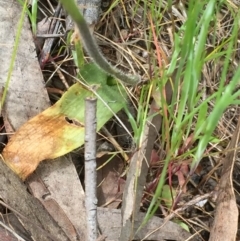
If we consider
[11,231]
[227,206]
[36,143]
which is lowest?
[227,206]

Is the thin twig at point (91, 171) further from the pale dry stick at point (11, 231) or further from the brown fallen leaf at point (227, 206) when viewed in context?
the brown fallen leaf at point (227, 206)

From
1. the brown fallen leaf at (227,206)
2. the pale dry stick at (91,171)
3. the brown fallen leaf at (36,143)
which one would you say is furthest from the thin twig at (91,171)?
the brown fallen leaf at (227,206)

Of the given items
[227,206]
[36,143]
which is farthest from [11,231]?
[227,206]

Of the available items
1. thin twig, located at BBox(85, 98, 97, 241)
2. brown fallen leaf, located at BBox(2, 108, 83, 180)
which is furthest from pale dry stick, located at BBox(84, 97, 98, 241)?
brown fallen leaf, located at BBox(2, 108, 83, 180)

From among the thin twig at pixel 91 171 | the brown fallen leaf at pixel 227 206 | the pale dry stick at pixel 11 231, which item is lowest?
the brown fallen leaf at pixel 227 206

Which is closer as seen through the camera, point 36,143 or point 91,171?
point 91,171

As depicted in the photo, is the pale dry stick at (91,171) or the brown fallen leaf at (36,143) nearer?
the pale dry stick at (91,171)

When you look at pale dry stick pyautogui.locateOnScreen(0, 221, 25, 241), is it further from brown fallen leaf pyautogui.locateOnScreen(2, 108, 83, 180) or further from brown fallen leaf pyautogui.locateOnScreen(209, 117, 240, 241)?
brown fallen leaf pyautogui.locateOnScreen(209, 117, 240, 241)

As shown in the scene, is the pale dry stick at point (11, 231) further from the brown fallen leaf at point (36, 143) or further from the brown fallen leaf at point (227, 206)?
the brown fallen leaf at point (227, 206)

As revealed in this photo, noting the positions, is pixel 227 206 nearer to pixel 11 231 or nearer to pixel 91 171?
pixel 91 171

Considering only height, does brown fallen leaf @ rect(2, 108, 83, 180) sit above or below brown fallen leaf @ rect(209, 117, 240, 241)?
above

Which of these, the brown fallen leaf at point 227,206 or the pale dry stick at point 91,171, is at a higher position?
the pale dry stick at point 91,171
